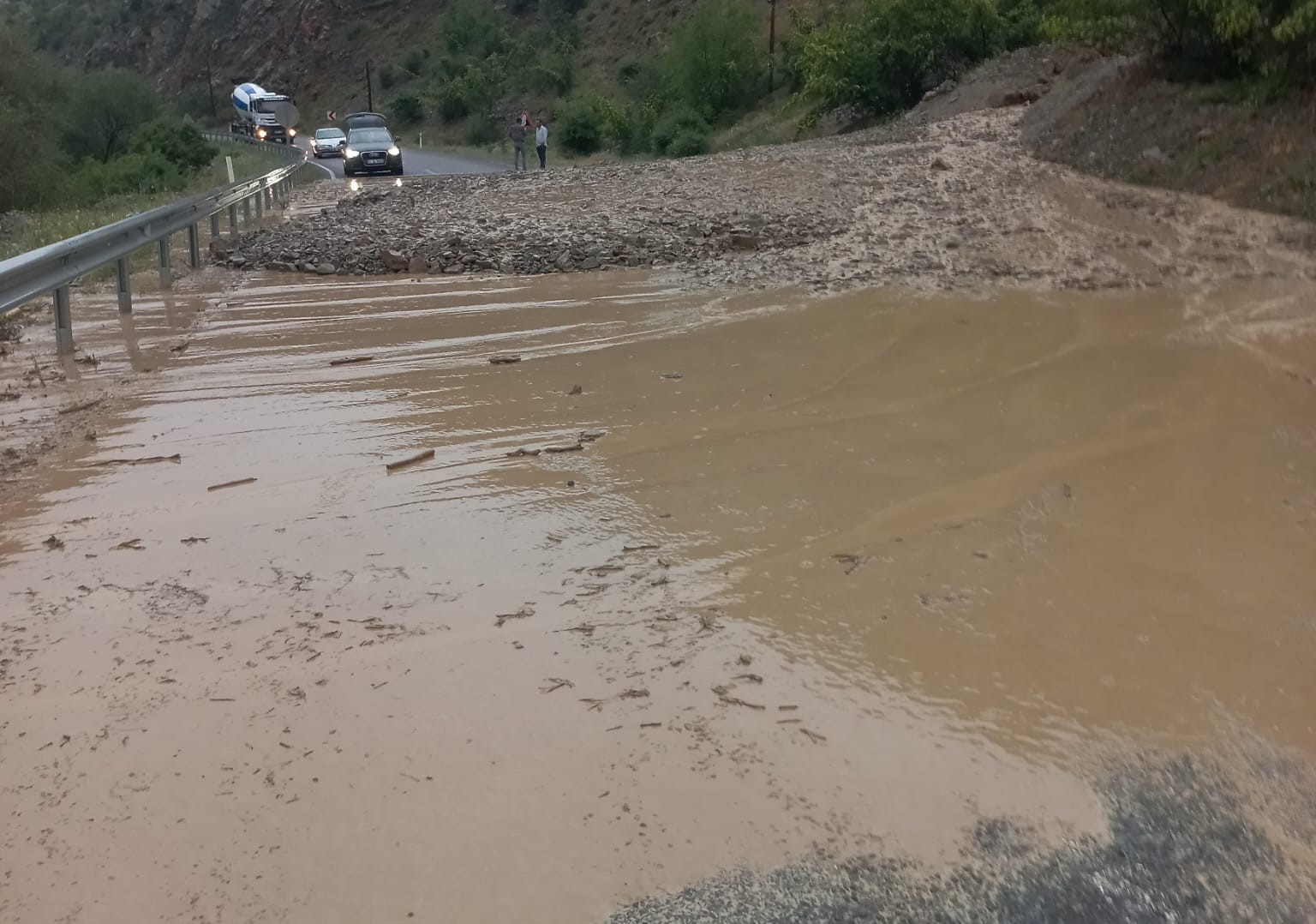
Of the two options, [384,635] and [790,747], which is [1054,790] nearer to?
[790,747]

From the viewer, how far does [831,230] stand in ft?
43.8

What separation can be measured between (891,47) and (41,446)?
30.1m

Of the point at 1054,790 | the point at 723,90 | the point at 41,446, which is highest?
the point at 723,90

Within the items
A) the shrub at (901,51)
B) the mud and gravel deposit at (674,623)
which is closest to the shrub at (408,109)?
the shrub at (901,51)

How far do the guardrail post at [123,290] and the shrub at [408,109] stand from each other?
243 ft

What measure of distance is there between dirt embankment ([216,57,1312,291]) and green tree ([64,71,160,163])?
177 ft

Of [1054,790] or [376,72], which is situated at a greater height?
[376,72]

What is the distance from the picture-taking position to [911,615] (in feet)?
14.4

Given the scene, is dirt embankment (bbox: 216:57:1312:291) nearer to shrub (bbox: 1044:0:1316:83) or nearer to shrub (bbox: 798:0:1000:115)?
shrub (bbox: 1044:0:1316:83)

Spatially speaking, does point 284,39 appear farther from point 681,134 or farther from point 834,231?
point 834,231

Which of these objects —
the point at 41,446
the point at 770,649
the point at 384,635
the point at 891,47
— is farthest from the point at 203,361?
the point at 891,47

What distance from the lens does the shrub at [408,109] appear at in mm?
81688

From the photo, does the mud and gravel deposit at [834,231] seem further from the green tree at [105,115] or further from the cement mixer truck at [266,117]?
the cement mixer truck at [266,117]

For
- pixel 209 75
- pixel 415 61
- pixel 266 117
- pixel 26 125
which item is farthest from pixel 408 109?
pixel 26 125
